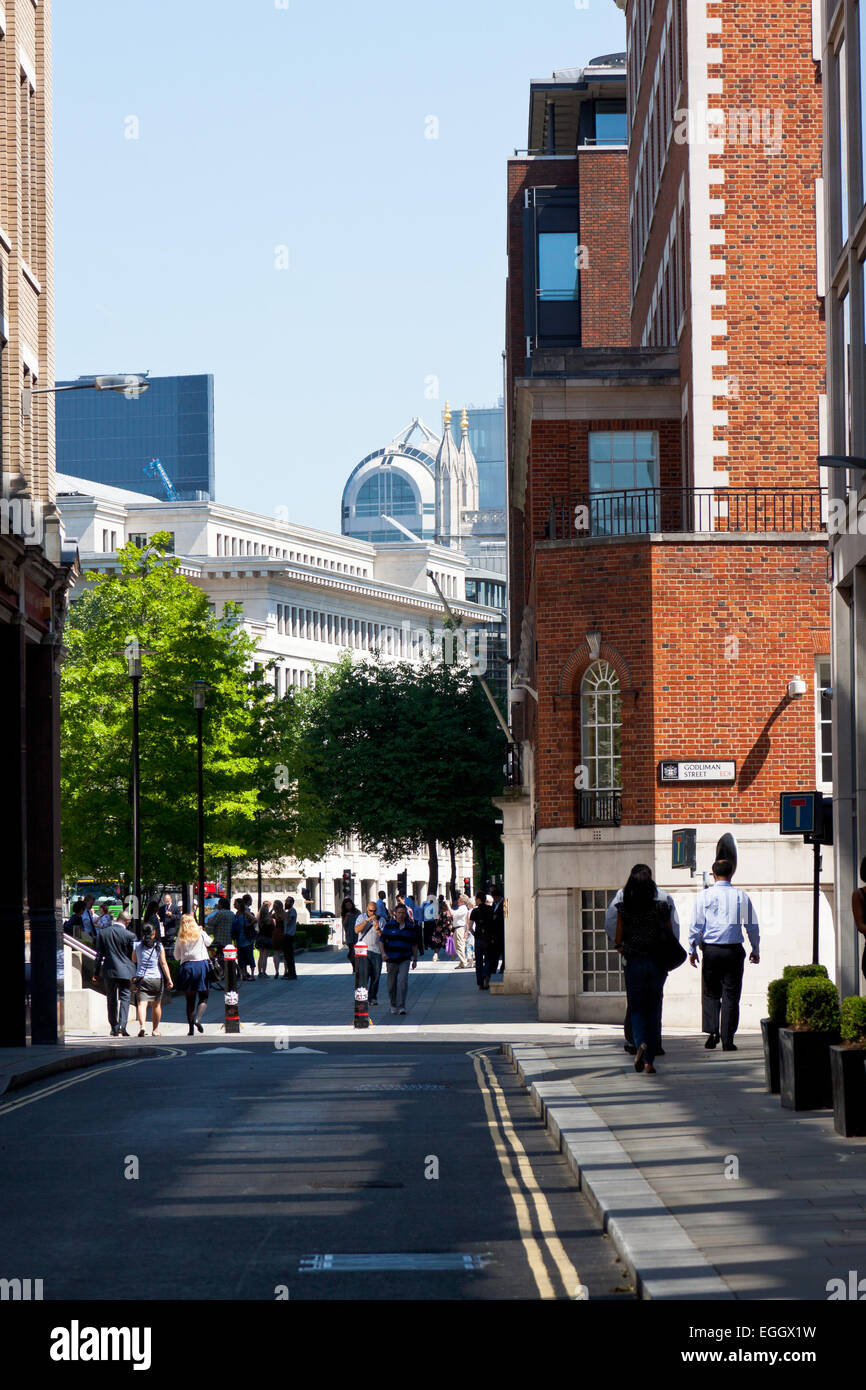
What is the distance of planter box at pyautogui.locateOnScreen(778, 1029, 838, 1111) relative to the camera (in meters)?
15.1

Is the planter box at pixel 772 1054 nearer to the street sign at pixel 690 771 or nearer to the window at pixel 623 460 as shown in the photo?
the street sign at pixel 690 771

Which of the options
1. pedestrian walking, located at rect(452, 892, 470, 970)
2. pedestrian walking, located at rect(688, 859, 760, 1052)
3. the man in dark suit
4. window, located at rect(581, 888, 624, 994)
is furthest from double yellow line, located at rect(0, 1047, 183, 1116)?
pedestrian walking, located at rect(452, 892, 470, 970)

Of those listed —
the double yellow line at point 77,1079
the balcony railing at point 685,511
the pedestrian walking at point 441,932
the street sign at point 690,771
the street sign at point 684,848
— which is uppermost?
the balcony railing at point 685,511

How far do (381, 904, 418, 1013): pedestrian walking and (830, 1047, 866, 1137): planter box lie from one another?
71.4 ft

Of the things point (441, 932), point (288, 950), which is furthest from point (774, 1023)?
point (441, 932)

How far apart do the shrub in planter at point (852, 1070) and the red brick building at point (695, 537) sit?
16198 millimetres

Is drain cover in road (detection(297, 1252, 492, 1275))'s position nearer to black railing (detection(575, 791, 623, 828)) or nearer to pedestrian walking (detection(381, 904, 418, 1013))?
black railing (detection(575, 791, 623, 828))

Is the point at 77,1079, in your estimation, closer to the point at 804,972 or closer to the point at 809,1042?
the point at 804,972

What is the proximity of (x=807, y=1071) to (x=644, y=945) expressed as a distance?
3.90 m

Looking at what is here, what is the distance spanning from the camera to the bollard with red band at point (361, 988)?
Result: 3183 cm

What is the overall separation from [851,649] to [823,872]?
1074 centimetres

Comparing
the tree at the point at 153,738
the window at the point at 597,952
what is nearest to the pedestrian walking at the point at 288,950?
the tree at the point at 153,738

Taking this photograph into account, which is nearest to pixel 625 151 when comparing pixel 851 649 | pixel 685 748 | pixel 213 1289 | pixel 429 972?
pixel 429 972

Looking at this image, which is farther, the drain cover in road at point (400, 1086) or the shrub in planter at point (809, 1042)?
the drain cover in road at point (400, 1086)
